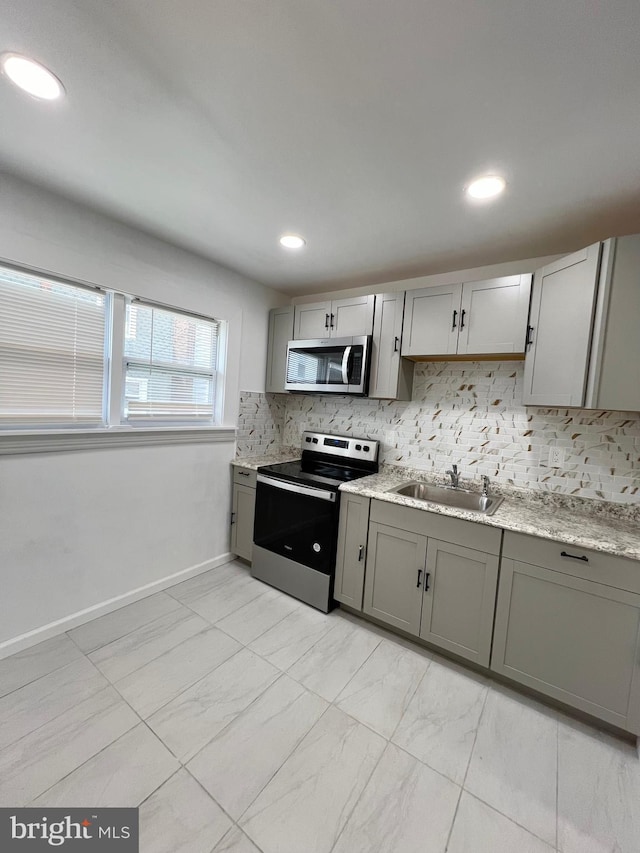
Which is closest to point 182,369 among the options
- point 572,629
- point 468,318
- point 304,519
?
point 304,519

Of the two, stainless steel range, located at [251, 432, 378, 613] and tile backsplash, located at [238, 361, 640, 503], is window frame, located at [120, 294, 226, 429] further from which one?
stainless steel range, located at [251, 432, 378, 613]

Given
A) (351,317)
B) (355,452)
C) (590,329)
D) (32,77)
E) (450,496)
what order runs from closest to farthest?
1. (32,77)
2. (590,329)
3. (450,496)
4. (351,317)
5. (355,452)

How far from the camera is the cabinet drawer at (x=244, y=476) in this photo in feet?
9.31

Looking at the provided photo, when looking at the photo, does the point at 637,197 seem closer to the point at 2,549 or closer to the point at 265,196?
the point at 265,196

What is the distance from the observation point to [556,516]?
1.92 m

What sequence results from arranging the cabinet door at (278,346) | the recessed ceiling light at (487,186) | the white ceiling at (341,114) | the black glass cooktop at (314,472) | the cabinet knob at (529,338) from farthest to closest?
the cabinet door at (278,346) → the black glass cooktop at (314,472) → the cabinet knob at (529,338) → the recessed ceiling light at (487,186) → the white ceiling at (341,114)

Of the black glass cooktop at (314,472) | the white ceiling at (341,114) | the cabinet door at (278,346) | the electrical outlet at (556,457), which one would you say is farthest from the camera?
the cabinet door at (278,346)

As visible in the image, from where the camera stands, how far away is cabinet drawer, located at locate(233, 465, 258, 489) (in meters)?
2.84

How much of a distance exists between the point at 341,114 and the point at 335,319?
1.56 metres

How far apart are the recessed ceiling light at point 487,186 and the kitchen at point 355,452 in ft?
0.14

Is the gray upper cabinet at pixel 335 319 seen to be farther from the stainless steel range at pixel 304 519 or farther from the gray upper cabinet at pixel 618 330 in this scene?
the gray upper cabinet at pixel 618 330

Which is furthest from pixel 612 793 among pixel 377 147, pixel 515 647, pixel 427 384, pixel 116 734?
pixel 377 147

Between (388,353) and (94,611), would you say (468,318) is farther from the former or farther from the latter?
(94,611)

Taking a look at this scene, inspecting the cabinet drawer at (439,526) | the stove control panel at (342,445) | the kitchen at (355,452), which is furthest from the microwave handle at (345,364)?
the cabinet drawer at (439,526)
